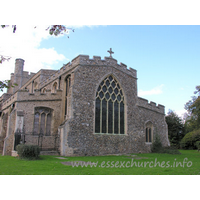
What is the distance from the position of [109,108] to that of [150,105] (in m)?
6.62

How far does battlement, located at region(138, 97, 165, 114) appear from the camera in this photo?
2031 centimetres

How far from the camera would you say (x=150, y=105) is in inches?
856

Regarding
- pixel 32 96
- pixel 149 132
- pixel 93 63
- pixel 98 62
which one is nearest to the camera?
pixel 32 96

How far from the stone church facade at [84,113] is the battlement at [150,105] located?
0.62m

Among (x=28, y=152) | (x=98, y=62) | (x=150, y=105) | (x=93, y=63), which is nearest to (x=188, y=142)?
(x=150, y=105)

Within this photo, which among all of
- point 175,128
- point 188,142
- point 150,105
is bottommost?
point 188,142

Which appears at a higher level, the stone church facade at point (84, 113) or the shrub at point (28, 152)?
the stone church facade at point (84, 113)

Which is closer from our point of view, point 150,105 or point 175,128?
point 150,105

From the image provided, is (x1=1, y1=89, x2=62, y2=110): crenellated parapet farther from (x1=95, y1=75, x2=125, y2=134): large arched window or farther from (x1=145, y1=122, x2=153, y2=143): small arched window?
(x1=145, y1=122, x2=153, y2=143): small arched window

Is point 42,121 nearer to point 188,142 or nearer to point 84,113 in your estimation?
point 84,113

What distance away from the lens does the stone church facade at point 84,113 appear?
1479 centimetres

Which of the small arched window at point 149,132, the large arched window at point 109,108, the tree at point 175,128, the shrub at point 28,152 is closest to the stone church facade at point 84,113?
the large arched window at point 109,108

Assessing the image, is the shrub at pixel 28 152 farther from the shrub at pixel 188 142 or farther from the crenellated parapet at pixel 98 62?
the shrub at pixel 188 142

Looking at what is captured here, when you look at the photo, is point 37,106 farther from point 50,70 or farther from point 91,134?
point 50,70
